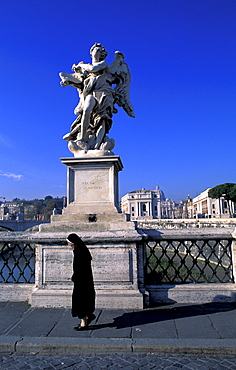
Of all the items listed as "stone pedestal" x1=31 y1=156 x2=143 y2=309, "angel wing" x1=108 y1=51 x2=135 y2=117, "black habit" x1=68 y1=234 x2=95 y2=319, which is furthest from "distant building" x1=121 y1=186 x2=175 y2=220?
"black habit" x1=68 y1=234 x2=95 y2=319

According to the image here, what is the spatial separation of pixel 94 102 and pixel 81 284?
12.0 feet

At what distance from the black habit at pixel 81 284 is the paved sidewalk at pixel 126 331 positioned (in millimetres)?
279

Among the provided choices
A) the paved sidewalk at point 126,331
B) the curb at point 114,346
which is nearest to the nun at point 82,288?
the paved sidewalk at point 126,331

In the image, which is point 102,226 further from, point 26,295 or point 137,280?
point 26,295

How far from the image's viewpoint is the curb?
3.43 m

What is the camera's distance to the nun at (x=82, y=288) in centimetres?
400

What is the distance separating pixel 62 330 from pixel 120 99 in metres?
4.83

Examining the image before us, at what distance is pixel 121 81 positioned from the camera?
6.57m

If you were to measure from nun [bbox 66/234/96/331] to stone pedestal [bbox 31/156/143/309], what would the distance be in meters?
0.75

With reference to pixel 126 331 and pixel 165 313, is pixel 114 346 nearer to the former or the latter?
pixel 126 331

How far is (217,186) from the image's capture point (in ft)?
234

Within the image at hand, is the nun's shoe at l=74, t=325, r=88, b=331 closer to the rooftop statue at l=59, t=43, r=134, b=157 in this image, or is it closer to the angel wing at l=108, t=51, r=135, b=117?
the rooftop statue at l=59, t=43, r=134, b=157

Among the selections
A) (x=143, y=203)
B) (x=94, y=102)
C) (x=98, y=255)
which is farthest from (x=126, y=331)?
(x=143, y=203)

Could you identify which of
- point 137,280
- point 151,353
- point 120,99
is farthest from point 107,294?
point 120,99
